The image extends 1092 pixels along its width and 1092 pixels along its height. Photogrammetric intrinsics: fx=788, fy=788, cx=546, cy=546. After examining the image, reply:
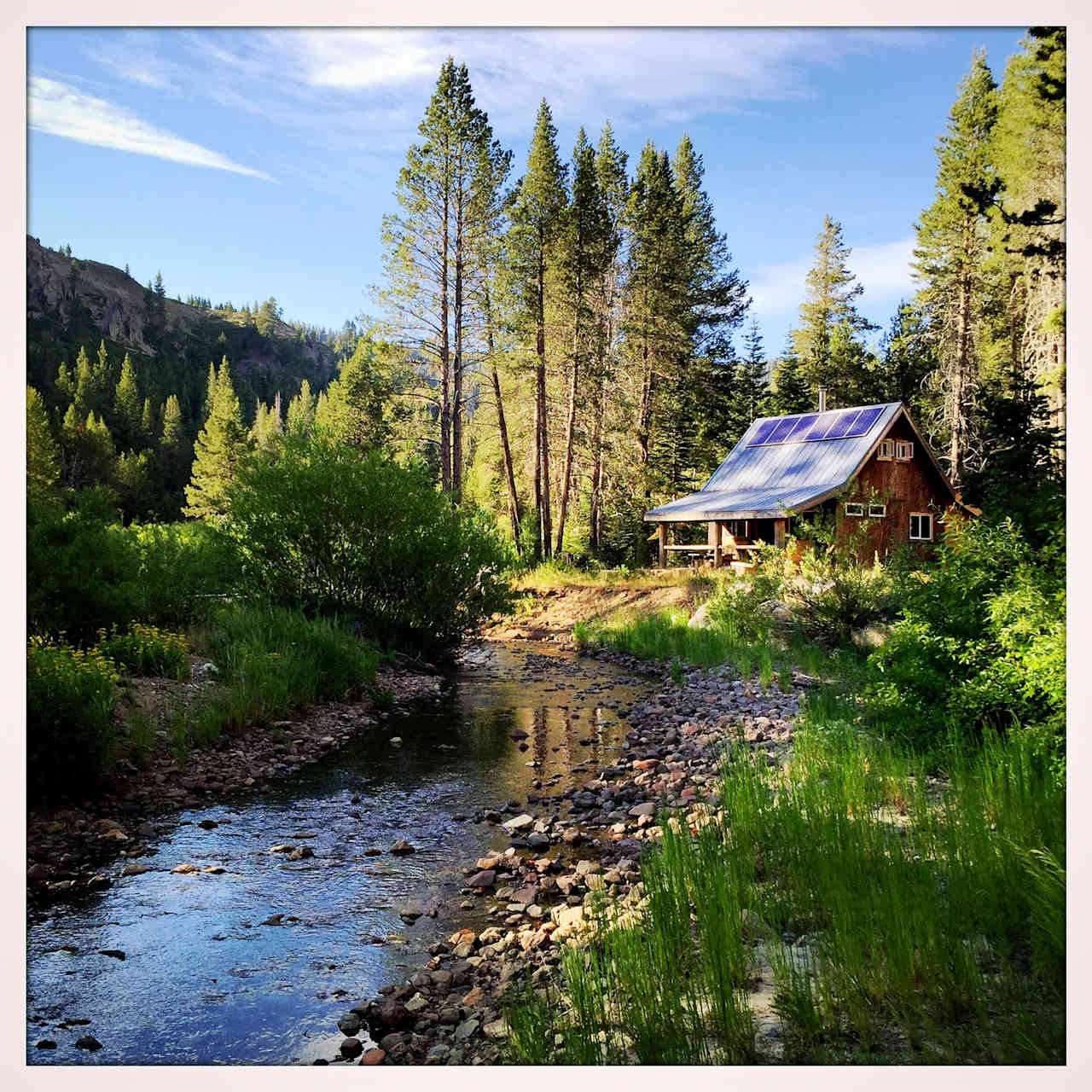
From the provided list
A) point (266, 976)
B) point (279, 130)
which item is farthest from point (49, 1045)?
point (279, 130)

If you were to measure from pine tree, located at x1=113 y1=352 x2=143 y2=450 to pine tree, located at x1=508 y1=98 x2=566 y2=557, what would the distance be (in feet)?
40.4

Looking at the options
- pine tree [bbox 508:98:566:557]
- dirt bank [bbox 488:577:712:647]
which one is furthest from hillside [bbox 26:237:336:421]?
dirt bank [bbox 488:577:712:647]

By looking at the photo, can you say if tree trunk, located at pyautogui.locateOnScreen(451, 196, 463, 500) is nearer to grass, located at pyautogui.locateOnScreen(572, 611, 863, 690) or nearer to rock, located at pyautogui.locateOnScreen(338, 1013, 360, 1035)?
grass, located at pyautogui.locateOnScreen(572, 611, 863, 690)

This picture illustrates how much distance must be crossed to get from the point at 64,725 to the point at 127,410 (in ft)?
75.4

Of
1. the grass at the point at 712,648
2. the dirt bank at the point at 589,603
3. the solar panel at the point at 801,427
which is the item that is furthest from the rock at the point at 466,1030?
the solar panel at the point at 801,427

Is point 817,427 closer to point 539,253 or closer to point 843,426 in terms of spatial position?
point 843,426

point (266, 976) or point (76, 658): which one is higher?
point (76, 658)

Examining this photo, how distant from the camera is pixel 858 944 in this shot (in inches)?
123

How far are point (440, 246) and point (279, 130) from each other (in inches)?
508

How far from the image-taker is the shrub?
830 cm

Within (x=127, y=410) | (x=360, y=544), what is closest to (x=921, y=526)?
(x=360, y=544)

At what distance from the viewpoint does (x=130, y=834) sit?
5.71 m

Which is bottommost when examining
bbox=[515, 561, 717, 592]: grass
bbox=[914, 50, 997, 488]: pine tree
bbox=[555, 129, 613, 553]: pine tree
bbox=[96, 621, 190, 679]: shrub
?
bbox=[96, 621, 190, 679]: shrub
